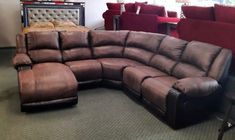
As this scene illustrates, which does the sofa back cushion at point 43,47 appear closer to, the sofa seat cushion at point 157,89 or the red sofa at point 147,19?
the sofa seat cushion at point 157,89

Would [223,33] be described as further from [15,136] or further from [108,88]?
[15,136]

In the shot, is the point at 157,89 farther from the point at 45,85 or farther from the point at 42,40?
the point at 42,40

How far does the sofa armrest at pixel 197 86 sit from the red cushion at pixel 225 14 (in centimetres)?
85

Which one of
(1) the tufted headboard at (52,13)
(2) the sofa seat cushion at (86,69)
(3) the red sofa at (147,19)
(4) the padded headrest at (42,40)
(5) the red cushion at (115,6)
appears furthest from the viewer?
(5) the red cushion at (115,6)

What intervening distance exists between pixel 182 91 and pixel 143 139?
677 mm

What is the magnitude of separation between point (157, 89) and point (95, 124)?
2.88 feet

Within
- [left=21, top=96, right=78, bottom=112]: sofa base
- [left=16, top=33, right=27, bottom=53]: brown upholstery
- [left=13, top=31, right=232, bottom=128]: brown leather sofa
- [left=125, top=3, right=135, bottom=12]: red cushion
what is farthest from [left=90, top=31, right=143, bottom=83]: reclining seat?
Answer: [left=125, top=3, right=135, bottom=12]: red cushion

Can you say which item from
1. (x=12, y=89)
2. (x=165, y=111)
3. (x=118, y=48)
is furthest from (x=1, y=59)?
(x=165, y=111)

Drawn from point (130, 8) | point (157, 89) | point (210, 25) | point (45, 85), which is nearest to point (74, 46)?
point (45, 85)

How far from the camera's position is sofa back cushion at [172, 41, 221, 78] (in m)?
2.90

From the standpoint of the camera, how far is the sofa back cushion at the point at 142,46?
387cm

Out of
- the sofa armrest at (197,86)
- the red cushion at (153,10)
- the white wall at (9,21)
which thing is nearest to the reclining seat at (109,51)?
the red cushion at (153,10)

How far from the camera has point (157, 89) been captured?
2.89m

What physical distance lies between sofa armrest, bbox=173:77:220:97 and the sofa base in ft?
4.61
